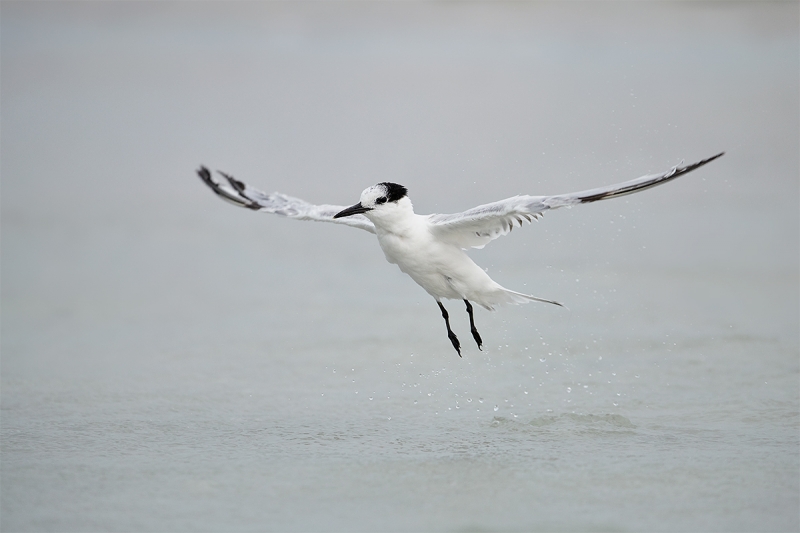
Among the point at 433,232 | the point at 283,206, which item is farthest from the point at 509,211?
the point at 283,206

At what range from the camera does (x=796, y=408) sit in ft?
23.3

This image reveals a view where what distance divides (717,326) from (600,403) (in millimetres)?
2034

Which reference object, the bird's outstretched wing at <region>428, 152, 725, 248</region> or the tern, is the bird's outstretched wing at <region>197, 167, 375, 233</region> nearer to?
the tern

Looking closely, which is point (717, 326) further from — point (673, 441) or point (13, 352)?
point (13, 352)

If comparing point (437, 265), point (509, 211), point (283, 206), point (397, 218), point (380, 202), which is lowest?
point (437, 265)

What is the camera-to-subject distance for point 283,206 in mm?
7590

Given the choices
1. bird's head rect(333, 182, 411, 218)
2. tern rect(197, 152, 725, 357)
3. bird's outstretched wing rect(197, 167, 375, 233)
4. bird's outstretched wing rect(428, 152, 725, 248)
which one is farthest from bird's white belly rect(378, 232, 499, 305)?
bird's outstretched wing rect(197, 167, 375, 233)

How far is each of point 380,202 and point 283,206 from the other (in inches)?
45.9

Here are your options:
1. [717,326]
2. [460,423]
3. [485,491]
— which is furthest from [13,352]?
[717,326]

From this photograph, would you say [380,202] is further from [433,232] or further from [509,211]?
[509,211]

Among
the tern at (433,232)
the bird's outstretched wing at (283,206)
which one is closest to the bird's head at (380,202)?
the tern at (433,232)

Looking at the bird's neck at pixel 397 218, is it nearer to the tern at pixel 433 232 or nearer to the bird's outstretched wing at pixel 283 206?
Answer: the tern at pixel 433 232

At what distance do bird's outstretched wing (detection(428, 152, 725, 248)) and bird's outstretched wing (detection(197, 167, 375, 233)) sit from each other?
0.69 m

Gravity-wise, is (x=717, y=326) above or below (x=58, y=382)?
below
